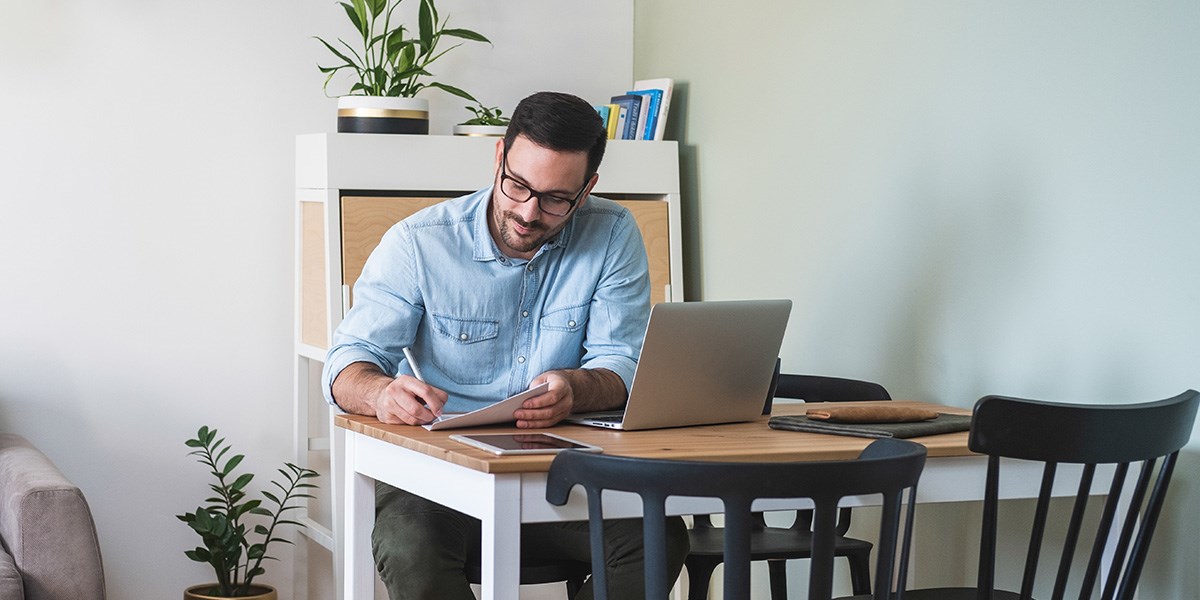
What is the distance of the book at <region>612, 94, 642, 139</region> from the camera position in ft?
12.4

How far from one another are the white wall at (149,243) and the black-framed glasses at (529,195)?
1.69 meters

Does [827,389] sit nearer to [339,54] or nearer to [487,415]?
[487,415]

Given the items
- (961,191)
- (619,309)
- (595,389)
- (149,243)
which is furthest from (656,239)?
(595,389)

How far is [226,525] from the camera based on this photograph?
3.38 metres

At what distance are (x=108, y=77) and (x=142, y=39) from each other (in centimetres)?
14

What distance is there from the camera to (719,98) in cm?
365

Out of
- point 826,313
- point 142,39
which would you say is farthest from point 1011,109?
point 142,39

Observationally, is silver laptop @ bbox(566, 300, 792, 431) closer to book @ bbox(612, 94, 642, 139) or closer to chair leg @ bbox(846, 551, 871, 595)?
chair leg @ bbox(846, 551, 871, 595)

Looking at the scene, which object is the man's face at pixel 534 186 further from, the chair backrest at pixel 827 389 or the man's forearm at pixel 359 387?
the chair backrest at pixel 827 389

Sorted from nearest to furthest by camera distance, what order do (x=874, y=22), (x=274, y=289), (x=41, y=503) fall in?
(x=41, y=503) < (x=874, y=22) < (x=274, y=289)

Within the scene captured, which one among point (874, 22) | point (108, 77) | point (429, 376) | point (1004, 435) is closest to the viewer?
point (1004, 435)

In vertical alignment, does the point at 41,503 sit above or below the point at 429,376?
below

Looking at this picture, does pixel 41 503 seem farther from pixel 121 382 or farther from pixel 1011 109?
pixel 1011 109

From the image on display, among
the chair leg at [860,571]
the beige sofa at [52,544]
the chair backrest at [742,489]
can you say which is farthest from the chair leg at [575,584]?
the beige sofa at [52,544]
